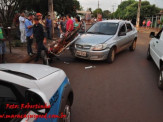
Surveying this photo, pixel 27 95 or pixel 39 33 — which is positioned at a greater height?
pixel 39 33

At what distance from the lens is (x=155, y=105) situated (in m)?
3.68

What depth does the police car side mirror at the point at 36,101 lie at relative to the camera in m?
1.45

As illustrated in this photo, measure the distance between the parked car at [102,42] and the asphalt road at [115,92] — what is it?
421 mm

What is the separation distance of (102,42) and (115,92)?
257 centimetres

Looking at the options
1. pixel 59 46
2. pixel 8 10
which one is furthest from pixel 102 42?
pixel 8 10

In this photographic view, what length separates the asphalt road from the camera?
10.8ft

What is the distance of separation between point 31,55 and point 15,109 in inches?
236

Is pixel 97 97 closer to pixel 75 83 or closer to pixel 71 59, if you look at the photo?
pixel 75 83

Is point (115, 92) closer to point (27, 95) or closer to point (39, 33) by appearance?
point (27, 95)

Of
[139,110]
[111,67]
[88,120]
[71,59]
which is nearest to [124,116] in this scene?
[139,110]

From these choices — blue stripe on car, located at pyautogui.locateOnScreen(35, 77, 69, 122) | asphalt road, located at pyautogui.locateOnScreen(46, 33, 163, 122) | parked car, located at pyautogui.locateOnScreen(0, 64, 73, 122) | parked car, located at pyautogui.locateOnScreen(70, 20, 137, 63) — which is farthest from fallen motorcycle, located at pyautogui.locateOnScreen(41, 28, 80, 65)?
parked car, located at pyautogui.locateOnScreen(0, 64, 73, 122)

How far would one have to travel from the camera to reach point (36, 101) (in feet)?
5.06

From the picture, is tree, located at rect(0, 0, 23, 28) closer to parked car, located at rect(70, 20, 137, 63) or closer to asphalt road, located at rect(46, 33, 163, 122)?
parked car, located at rect(70, 20, 137, 63)

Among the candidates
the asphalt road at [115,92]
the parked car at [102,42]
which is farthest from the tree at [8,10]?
the asphalt road at [115,92]
